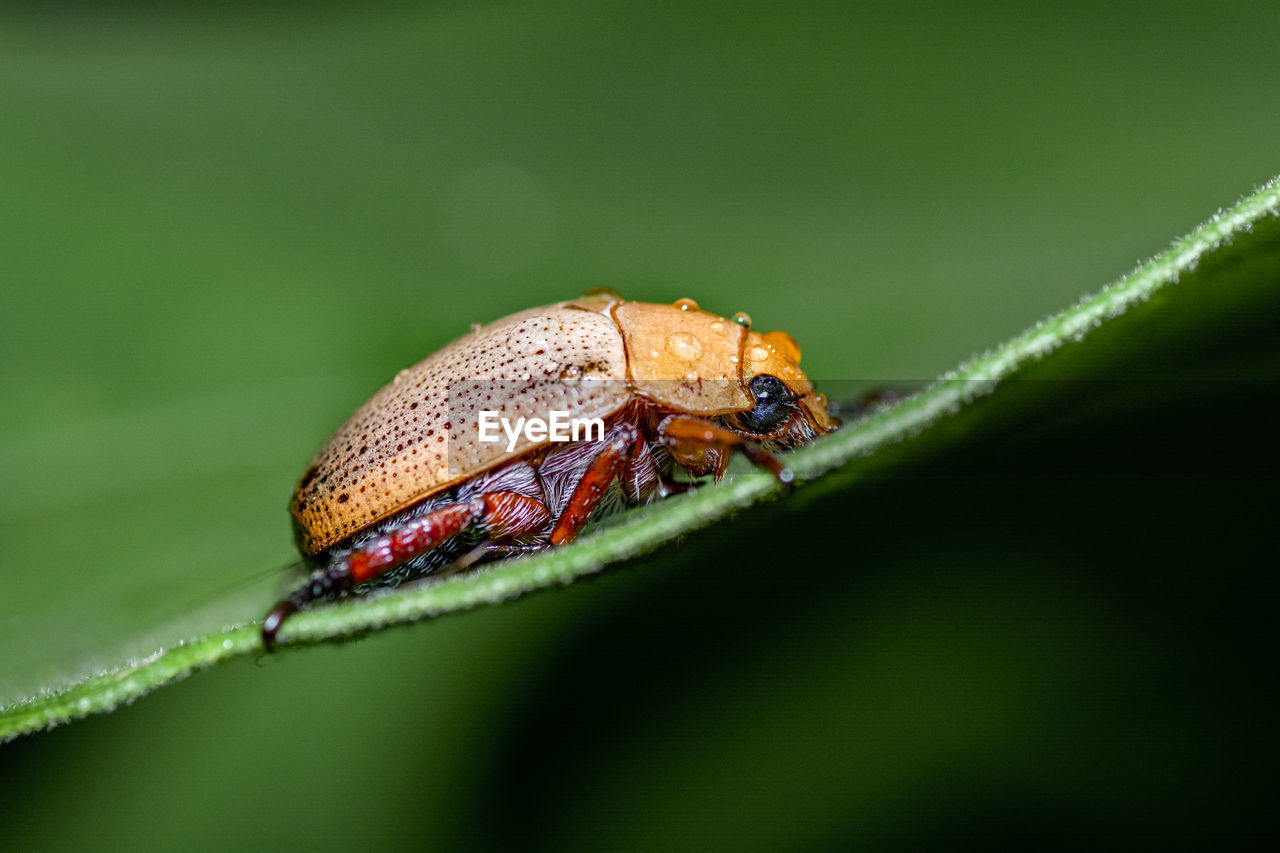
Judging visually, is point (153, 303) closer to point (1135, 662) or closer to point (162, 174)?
point (162, 174)

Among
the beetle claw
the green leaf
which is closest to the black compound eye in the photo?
the green leaf

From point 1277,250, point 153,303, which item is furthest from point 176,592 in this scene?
point 1277,250

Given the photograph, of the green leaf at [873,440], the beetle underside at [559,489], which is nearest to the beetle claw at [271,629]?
the green leaf at [873,440]

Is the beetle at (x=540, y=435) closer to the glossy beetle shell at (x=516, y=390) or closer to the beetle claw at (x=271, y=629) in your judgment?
the glossy beetle shell at (x=516, y=390)

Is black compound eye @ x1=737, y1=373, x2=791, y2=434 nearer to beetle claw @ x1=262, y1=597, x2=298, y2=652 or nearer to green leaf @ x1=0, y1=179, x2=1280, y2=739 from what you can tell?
green leaf @ x1=0, y1=179, x2=1280, y2=739

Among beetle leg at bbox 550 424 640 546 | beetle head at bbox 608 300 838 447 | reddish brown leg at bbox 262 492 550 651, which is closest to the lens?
reddish brown leg at bbox 262 492 550 651

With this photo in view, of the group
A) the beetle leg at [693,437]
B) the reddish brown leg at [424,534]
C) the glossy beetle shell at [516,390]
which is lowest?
the reddish brown leg at [424,534]
